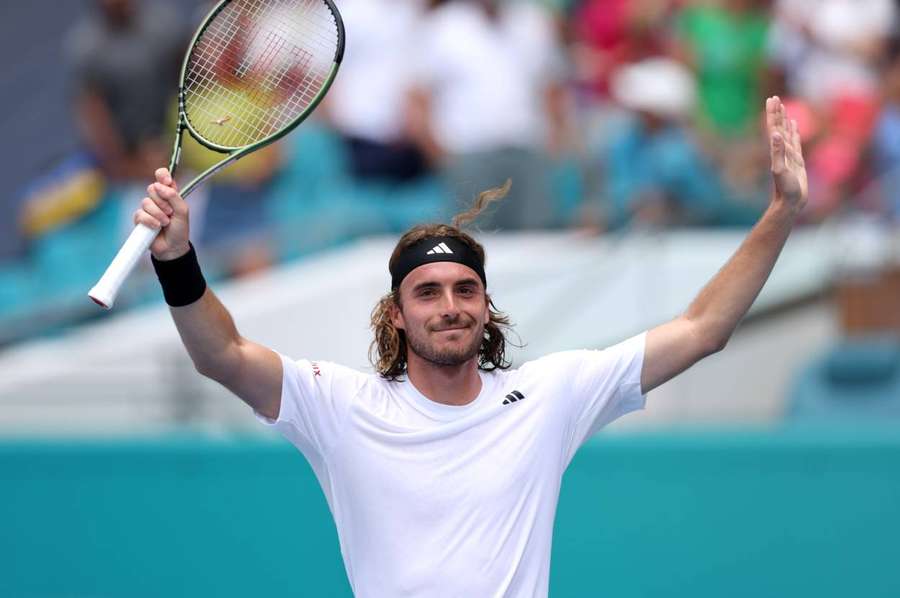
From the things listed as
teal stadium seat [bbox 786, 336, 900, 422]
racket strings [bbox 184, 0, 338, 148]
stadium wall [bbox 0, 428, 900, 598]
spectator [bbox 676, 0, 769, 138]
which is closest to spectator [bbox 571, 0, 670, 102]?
spectator [bbox 676, 0, 769, 138]

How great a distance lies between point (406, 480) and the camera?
12.8 feet

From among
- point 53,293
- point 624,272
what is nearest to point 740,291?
point 624,272

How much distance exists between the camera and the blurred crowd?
8.57 m

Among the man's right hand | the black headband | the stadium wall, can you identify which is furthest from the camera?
the stadium wall

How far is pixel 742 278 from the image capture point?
4.05m

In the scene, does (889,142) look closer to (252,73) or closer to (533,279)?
(533,279)

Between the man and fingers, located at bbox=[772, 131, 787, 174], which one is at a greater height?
fingers, located at bbox=[772, 131, 787, 174]

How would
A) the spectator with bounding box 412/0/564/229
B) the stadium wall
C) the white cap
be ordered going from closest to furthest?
1. the stadium wall
2. the spectator with bounding box 412/0/564/229
3. the white cap

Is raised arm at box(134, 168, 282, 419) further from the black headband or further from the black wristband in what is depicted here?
the black headband

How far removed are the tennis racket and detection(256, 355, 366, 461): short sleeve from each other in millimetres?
492

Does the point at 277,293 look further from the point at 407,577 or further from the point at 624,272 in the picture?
the point at 407,577

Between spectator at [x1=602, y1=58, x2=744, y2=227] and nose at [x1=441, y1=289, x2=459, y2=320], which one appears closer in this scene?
nose at [x1=441, y1=289, x2=459, y2=320]

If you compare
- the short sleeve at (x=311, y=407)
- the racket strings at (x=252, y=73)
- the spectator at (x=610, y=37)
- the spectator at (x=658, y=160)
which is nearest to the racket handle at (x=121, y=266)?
the short sleeve at (x=311, y=407)

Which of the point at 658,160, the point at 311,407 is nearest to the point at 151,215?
the point at 311,407
